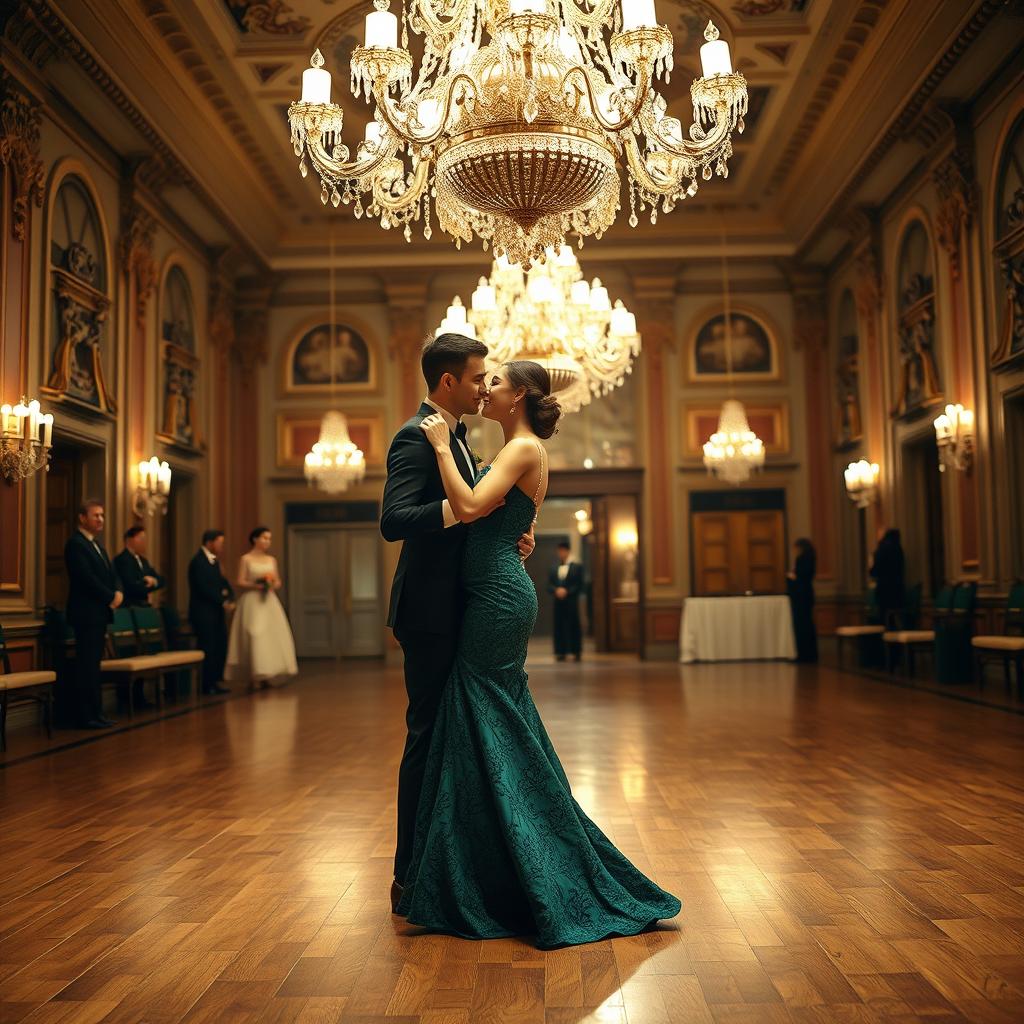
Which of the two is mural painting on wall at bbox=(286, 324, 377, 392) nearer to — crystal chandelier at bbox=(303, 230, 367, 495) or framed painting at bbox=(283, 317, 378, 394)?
framed painting at bbox=(283, 317, 378, 394)

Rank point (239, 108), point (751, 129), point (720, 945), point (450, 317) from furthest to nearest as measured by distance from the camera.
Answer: point (751, 129), point (239, 108), point (450, 317), point (720, 945)

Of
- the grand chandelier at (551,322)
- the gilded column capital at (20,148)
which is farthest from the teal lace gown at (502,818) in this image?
the gilded column capital at (20,148)

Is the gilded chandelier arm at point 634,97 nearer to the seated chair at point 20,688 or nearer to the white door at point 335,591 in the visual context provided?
the seated chair at point 20,688

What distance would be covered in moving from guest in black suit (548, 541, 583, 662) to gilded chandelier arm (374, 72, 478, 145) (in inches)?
402

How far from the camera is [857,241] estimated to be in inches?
521

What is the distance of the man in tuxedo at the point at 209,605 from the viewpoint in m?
10.6

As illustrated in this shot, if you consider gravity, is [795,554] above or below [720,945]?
above

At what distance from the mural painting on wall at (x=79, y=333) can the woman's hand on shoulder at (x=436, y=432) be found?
6745 millimetres

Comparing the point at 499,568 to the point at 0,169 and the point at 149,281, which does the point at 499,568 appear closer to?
the point at 0,169

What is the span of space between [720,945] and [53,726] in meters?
6.59

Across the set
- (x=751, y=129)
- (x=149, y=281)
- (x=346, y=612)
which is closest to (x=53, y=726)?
(x=149, y=281)

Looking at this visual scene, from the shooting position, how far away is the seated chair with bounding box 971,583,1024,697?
8047mm

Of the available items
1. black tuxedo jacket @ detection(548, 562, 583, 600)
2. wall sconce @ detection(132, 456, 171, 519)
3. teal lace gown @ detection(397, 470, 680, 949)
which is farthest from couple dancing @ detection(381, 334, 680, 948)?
black tuxedo jacket @ detection(548, 562, 583, 600)

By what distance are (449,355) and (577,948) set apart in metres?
1.62
